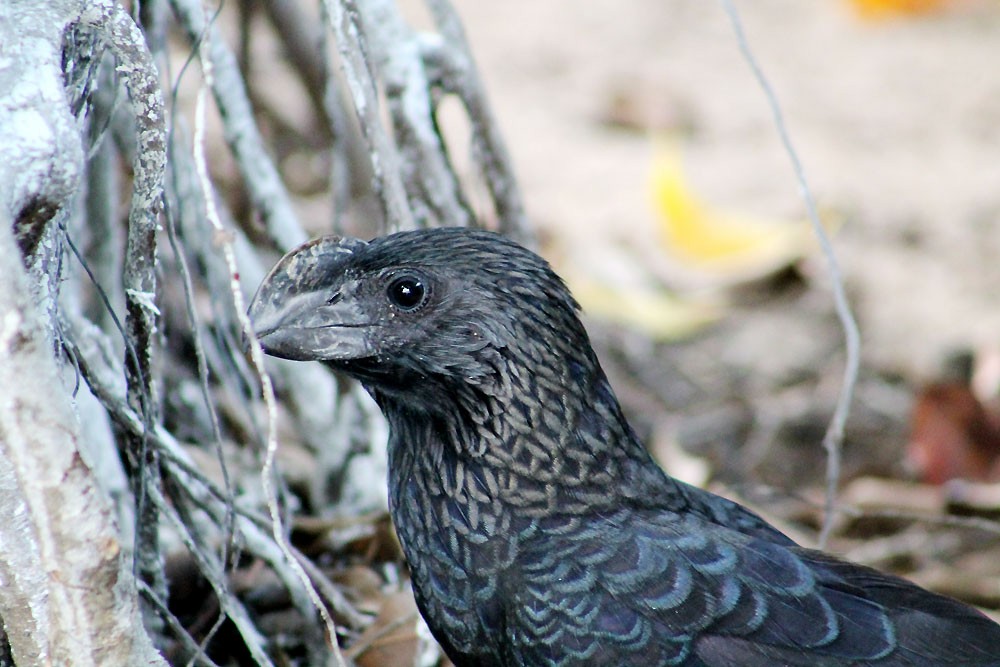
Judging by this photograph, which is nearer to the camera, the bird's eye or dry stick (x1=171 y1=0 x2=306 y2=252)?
the bird's eye

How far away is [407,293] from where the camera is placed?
2557mm

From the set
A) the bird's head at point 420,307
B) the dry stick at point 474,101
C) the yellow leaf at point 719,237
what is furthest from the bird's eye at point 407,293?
the yellow leaf at point 719,237

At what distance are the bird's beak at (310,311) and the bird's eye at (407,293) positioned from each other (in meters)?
0.08

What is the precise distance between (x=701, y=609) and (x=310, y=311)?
3.40 ft

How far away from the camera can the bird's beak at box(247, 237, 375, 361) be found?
8.14 ft

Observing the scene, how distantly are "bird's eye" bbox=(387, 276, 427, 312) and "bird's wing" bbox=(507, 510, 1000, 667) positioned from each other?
57 cm

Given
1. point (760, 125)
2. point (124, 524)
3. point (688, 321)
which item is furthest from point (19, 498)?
point (760, 125)

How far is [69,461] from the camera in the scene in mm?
1715

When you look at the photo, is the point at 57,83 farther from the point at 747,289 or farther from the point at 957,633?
the point at 747,289

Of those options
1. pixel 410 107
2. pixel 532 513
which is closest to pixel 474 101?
pixel 410 107

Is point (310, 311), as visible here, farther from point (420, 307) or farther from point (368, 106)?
point (368, 106)

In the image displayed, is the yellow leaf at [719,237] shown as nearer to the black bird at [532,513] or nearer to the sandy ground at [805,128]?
the sandy ground at [805,128]

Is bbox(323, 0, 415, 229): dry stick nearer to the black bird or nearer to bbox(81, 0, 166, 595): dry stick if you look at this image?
the black bird

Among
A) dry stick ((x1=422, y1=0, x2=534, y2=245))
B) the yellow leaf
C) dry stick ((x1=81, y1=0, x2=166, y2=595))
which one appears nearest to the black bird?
dry stick ((x1=81, y1=0, x2=166, y2=595))
